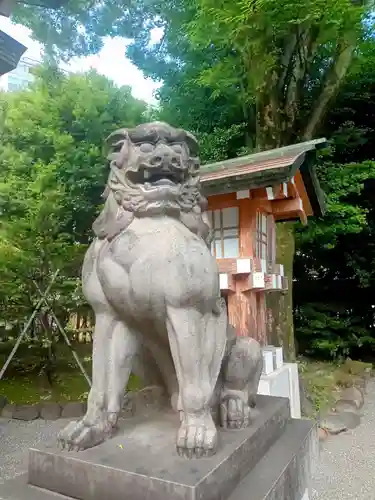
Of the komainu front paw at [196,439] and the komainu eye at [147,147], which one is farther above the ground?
the komainu eye at [147,147]

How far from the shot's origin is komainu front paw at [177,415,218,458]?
117 cm

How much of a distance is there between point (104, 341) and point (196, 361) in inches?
11.3

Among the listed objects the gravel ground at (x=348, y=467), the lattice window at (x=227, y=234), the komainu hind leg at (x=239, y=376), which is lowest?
the gravel ground at (x=348, y=467)

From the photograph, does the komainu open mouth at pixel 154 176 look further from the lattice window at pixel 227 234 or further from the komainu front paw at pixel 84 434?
the lattice window at pixel 227 234

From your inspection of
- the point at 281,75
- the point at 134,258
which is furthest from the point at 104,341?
the point at 281,75

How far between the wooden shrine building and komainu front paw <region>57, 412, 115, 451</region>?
2.41 metres

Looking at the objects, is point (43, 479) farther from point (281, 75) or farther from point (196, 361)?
point (281, 75)

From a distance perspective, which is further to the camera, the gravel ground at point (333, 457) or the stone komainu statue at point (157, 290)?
the gravel ground at point (333, 457)

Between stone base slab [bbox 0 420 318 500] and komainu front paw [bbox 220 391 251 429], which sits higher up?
komainu front paw [bbox 220 391 251 429]

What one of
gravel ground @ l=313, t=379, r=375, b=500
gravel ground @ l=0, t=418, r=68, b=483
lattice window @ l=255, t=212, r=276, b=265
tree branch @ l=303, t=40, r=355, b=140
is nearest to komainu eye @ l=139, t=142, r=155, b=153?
lattice window @ l=255, t=212, r=276, b=265

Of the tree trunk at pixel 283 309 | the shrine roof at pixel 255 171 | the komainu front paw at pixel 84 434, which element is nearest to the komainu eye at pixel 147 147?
the komainu front paw at pixel 84 434

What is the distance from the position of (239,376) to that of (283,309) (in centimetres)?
388

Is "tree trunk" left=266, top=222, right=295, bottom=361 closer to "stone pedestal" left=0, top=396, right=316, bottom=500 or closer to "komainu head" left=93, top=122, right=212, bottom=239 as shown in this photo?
"stone pedestal" left=0, top=396, right=316, bottom=500

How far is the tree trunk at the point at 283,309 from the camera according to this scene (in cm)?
503
